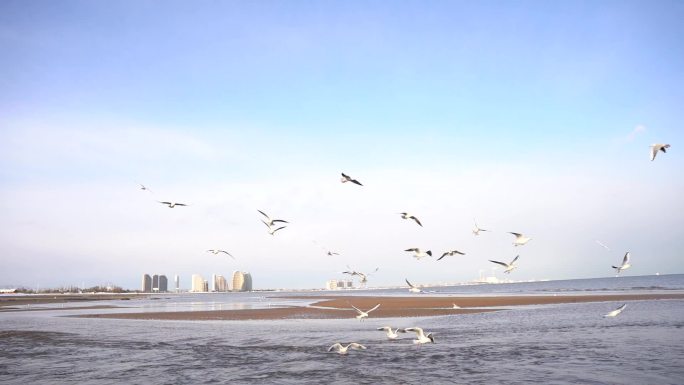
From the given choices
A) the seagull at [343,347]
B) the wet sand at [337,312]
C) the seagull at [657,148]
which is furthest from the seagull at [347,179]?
the wet sand at [337,312]

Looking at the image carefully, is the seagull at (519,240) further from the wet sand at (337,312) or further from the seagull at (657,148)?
the wet sand at (337,312)

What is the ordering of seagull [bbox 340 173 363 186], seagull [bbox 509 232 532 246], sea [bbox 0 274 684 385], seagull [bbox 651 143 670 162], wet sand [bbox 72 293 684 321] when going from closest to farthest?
sea [bbox 0 274 684 385]
seagull [bbox 651 143 670 162]
seagull [bbox 340 173 363 186]
seagull [bbox 509 232 532 246]
wet sand [bbox 72 293 684 321]

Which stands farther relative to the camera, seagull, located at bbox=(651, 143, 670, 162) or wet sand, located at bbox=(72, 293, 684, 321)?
wet sand, located at bbox=(72, 293, 684, 321)

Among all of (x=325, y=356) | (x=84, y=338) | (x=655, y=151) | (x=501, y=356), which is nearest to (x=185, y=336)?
(x=84, y=338)

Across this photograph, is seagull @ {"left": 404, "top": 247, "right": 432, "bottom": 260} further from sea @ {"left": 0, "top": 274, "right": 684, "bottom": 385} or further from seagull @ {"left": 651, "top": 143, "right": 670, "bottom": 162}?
seagull @ {"left": 651, "top": 143, "right": 670, "bottom": 162}

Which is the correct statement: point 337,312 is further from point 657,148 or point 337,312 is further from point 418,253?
point 657,148

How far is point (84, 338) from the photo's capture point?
2728 centimetres

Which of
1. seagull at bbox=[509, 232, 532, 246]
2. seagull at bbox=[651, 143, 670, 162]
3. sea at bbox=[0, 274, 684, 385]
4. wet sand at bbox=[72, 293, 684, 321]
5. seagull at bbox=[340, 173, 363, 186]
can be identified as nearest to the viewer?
sea at bbox=[0, 274, 684, 385]

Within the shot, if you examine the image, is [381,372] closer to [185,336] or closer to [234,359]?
[234,359]

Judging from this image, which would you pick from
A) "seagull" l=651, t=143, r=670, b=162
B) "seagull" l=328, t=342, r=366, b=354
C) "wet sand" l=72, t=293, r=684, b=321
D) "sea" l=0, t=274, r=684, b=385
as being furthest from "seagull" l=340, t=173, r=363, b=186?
"wet sand" l=72, t=293, r=684, b=321

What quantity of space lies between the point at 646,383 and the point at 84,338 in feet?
A: 85.5

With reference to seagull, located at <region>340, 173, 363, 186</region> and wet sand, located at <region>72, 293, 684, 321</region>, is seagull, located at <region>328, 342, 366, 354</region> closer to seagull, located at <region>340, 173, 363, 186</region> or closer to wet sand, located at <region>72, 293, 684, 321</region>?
seagull, located at <region>340, 173, 363, 186</region>

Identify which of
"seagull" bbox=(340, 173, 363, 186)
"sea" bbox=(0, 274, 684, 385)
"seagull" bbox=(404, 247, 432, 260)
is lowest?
"sea" bbox=(0, 274, 684, 385)

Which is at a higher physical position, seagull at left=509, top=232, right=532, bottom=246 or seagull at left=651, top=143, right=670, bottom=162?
seagull at left=651, top=143, right=670, bottom=162
